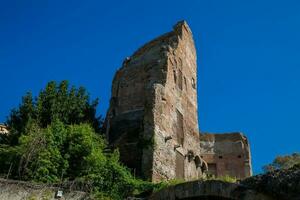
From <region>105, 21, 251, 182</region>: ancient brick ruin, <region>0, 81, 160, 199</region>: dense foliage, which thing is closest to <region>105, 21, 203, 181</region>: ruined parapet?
<region>105, 21, 251, 182</region>: ancient brick ruin

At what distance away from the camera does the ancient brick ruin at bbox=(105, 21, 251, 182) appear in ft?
51.8

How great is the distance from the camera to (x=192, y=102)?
851 inches

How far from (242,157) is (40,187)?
15.1m

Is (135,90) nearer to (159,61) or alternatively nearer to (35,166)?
(159,61)

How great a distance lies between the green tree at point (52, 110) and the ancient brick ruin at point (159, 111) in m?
1.53

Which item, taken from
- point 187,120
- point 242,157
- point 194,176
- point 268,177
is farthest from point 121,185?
point 242,157

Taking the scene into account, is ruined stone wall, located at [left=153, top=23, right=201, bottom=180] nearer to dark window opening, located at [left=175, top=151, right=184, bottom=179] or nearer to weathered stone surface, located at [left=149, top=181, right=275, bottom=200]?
dark window opening, located at [left=175, top=151, right=184, bottom=179]

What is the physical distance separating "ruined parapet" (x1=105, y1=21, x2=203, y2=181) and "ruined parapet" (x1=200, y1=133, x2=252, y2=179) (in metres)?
3.60

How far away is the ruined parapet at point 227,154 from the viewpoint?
2352 cm

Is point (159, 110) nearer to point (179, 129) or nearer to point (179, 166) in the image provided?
point (179, 129)

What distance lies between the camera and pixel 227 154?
79.8 ft

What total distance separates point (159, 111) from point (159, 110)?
0.05m

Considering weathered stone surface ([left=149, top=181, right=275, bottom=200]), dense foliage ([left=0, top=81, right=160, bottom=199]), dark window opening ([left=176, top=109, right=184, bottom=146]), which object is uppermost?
dark window opening ([left=176, top=109, right=184, bottom=146])

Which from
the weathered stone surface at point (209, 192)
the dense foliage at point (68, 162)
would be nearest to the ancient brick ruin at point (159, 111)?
the dense foliage at point (68, 162)
